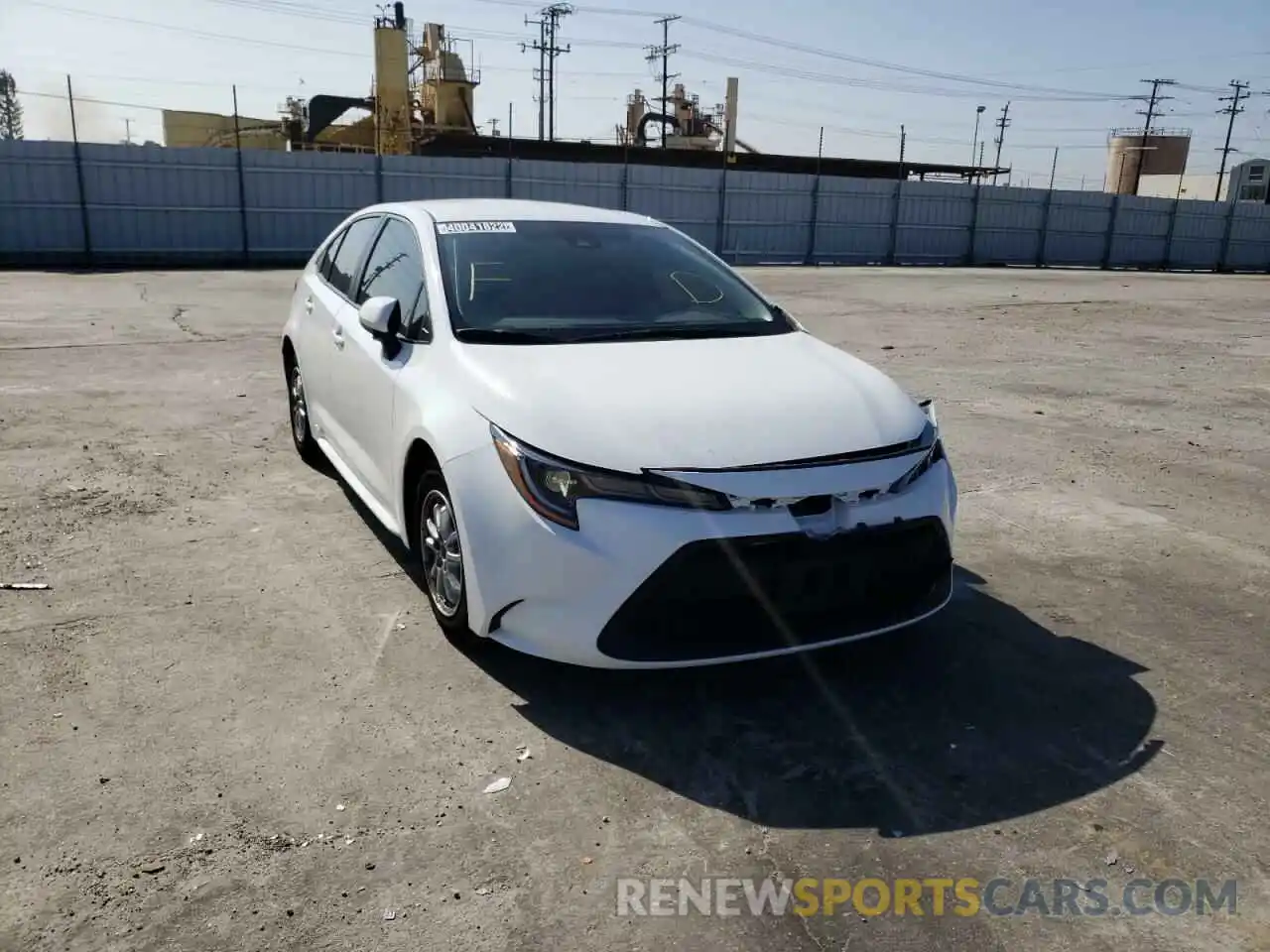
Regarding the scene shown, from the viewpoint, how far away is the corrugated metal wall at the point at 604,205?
21.6 meters

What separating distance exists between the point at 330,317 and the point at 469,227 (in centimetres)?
103

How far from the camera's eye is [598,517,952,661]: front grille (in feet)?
9.51

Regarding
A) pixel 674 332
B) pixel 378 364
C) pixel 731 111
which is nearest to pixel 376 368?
pixel 378 364

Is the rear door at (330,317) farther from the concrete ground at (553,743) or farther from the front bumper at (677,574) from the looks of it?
the front bumper at (677,574)

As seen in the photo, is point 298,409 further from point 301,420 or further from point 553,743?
point 553,743

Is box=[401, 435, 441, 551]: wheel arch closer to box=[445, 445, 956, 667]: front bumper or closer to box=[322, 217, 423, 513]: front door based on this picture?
box=[322, 217, 423, 513]: front door

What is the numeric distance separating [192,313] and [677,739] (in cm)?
1240

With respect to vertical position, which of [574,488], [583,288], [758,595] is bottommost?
[758,595]

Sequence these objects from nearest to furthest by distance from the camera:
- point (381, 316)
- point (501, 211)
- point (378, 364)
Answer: point (381, 316)
point (378, 364)
point (501, 211)

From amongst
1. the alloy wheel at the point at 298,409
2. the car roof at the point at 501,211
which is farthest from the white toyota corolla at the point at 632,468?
the alloy wheel at the point at 298,409

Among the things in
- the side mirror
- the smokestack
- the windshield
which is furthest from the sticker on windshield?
the smokestack

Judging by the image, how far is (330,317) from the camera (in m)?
4.94

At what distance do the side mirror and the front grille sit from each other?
5.48 feet

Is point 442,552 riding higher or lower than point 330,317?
lower
